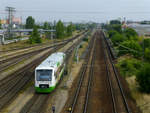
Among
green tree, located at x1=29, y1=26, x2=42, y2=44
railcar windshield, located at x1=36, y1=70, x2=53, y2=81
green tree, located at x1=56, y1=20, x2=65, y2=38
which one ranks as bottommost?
railcar windshield, located at x1=36, y1=70, x2=53, y2=81

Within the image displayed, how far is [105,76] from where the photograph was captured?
27312 mm

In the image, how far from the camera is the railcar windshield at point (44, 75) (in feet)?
62.6

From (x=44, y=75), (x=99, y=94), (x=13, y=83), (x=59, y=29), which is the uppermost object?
(x=59, y=29)

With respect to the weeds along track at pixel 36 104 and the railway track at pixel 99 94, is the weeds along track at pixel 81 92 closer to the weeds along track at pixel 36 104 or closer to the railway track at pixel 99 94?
the railway track at pixel 99 94

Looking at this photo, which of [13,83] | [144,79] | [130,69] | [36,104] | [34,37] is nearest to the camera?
[36,104]

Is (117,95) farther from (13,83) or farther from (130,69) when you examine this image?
(13,83)

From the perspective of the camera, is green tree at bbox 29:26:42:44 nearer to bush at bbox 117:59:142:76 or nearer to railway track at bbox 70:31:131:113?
railway track at bbox 70:31:131:113

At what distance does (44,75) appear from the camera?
1928 cm

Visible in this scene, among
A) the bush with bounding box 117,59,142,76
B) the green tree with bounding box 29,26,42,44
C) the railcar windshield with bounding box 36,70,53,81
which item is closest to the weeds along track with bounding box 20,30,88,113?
the railcar windshield with bounding box 36,70,53,81

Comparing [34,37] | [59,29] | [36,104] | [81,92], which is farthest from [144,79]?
[59,29]

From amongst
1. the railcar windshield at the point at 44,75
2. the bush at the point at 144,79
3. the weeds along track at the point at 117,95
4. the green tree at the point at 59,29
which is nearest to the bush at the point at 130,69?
the weeds along track at the point at 117,95

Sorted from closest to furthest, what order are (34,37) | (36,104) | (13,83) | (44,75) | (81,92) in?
(36,104) → (44,75) → (81,92) → (13,83) → (34,37)

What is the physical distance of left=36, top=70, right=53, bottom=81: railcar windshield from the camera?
19078 millimetres

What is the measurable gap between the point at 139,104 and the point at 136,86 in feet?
16.6
